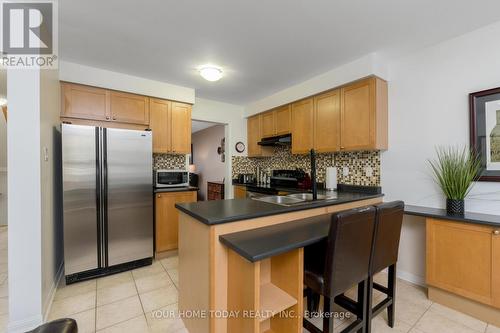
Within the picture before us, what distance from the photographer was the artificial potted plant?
2.05 metres

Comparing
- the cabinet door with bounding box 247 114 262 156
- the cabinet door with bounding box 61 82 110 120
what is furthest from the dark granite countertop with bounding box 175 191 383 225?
the cabinet door with bounding box 247 114 262 156

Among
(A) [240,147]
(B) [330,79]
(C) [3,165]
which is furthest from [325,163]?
(C) [3,165]

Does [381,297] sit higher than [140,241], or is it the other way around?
[140,241]

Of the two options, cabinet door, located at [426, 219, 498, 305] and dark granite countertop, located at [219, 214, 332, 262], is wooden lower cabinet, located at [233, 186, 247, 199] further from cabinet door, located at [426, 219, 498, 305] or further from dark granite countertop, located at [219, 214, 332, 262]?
cabinet door, located at [426, 219, 498, 305]

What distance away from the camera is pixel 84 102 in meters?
2.82

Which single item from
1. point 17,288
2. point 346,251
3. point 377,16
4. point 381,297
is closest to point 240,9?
point 377,16

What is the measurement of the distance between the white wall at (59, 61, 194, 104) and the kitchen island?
220 centimetres

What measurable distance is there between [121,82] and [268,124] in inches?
92.8

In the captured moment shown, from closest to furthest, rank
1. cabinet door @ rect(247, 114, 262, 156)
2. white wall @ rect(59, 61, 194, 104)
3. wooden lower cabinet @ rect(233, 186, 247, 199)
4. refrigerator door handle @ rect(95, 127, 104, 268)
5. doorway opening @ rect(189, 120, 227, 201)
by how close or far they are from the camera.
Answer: refrigerator door handle @ rect(95, 127, 104, 268)
white wall @ rect(59, 61, 194, 104)
wooden lower cabinet @ rect(233, 186, 247, 199)
cabinet door @ rect(247, 114, 262, 156)
doorway opening @ rect(189, 120, 227, 201)

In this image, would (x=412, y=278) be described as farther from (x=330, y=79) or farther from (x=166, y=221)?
(x=166, y=221)

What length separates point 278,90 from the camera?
3.73 m

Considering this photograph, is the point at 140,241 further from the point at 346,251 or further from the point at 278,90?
the point at 278,90

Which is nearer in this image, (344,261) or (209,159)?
(344,261)

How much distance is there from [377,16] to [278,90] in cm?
193
